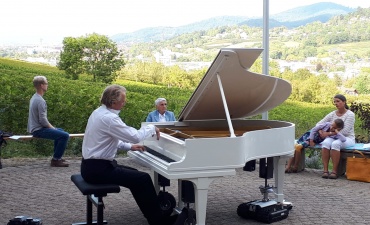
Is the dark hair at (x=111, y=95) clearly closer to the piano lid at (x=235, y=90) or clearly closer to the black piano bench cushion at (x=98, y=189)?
the black piano bench cushion at (x=98, y=189)

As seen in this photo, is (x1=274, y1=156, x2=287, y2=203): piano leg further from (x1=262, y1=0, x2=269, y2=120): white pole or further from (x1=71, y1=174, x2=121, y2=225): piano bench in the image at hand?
(x1=262, y1=0, x2=269, y2=120): white pole

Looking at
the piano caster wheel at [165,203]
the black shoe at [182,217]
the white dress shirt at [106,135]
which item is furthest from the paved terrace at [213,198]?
the white dress shirt at [106,135]

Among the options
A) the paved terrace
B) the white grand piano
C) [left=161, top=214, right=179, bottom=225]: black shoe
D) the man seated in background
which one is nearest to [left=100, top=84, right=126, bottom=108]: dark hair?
the white grand piano

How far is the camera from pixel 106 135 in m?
5.44

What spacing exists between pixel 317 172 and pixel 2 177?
4453 millimetres

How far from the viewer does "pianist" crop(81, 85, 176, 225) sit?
5395 millimetres

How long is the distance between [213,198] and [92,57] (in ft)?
21.4

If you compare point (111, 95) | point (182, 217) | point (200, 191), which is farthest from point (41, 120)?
point (200, 191)

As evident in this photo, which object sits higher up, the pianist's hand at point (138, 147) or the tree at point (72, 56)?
the tree at point (72, 56)

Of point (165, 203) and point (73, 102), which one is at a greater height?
point (73, 102)

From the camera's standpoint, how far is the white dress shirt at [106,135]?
5.39 m

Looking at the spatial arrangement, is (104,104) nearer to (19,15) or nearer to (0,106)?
(0,106)

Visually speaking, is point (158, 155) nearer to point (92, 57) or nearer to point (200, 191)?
point (200, 191)

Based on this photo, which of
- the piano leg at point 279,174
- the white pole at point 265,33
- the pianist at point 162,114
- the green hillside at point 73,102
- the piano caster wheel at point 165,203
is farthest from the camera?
the green hillside at point 73,102
